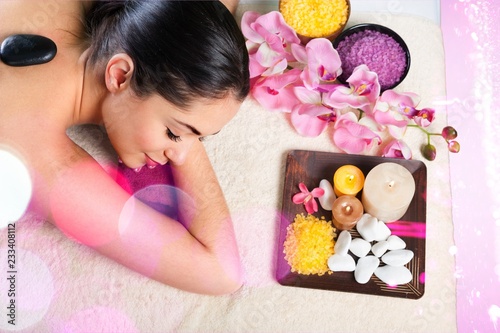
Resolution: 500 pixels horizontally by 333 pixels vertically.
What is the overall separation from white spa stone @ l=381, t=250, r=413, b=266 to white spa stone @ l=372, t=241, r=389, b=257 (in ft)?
0.04

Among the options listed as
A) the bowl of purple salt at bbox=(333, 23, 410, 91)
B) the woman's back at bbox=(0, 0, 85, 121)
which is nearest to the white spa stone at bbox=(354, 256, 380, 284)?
the bowl of purple salt at bbox=(333, 23, 410, 91)

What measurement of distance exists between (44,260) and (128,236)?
1.08ft

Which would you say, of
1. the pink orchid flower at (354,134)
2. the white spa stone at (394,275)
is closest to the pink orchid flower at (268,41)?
the pink orchid flower at (354,134)

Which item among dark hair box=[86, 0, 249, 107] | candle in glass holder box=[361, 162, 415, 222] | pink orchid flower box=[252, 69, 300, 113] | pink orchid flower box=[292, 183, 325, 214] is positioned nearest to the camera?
dark hair box=[86, 0, 249, 107]

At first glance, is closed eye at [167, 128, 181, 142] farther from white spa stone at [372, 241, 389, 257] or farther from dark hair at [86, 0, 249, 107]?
white spa stone at [372, 241, 389, 257]

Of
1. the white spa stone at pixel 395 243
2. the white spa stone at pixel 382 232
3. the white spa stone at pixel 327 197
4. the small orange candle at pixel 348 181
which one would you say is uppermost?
the small orange candle at pixel 348 181

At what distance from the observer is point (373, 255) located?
1.20 m

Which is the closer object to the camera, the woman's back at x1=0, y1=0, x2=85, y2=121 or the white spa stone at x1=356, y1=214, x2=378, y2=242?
the woman's back at x1=0, y1=0, x2=85, y2=121

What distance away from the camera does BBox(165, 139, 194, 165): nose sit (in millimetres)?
1074

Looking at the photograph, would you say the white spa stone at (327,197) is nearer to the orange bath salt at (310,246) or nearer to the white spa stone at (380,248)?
the orange bath salt at (310,246)

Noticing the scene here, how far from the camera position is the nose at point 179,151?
1.07m

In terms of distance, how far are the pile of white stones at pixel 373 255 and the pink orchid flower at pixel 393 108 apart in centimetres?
24

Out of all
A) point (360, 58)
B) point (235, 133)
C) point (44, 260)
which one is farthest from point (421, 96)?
point (44, 260)

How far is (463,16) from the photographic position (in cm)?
153
